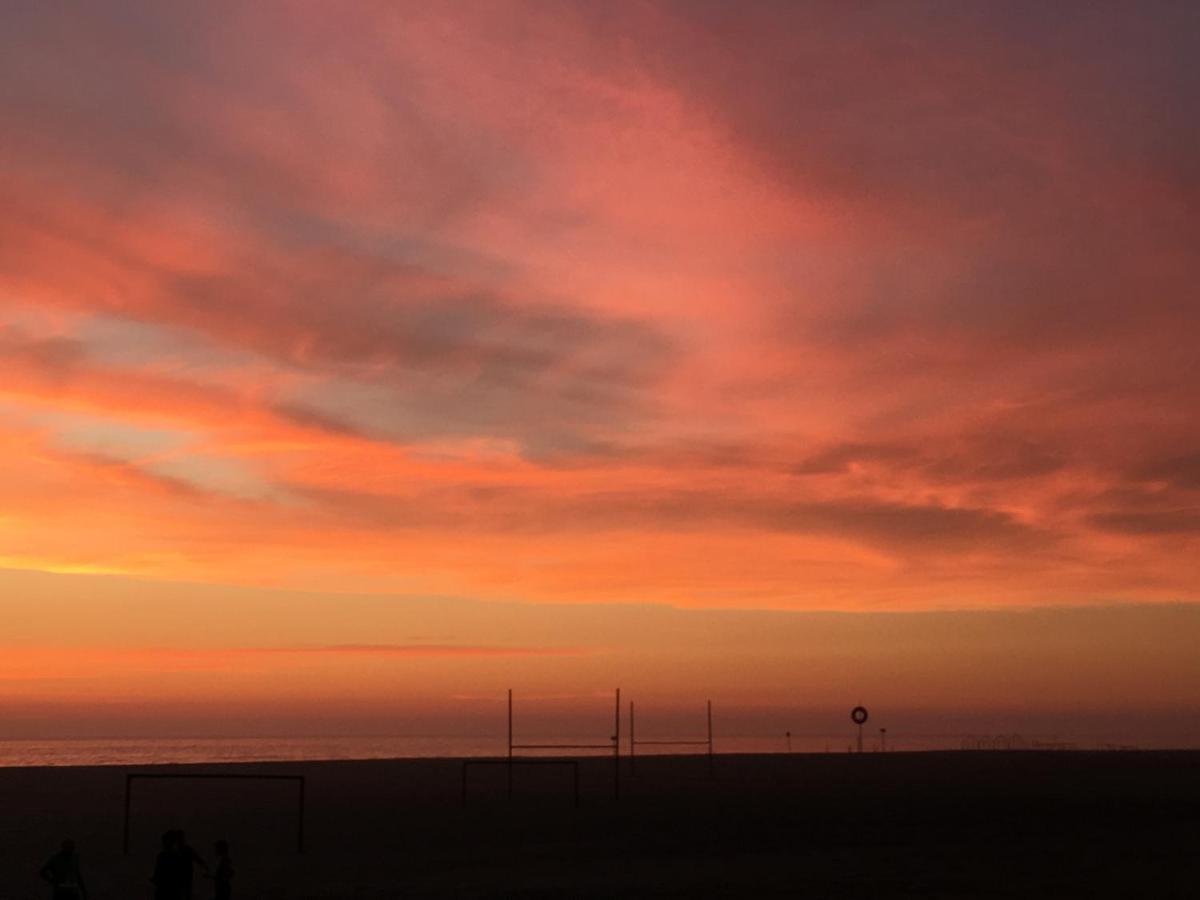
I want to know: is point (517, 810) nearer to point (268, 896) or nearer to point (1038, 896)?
point (268, 896)

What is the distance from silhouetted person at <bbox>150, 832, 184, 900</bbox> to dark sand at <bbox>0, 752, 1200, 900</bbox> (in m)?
4.78

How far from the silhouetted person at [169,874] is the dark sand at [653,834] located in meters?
4.78

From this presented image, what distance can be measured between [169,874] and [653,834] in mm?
17488

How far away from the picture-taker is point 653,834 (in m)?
34.5

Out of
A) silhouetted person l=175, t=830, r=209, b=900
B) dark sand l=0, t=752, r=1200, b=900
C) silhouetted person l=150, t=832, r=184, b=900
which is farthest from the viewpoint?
dark sand l=0, t=752, r=1200, b=900

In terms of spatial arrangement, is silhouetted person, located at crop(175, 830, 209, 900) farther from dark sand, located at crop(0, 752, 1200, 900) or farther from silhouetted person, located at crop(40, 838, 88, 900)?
dark sand, located at crop(0, 752, 1200, 900)

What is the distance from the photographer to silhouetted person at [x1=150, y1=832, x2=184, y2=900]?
62.4ft

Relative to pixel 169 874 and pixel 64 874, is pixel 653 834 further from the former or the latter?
pixel 64 874

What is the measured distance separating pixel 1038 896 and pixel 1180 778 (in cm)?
4267

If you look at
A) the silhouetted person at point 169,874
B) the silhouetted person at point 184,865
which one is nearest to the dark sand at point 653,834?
the silhouetted person at point 184,865

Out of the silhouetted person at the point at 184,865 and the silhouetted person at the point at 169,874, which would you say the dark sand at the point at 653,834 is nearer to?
the silhouetted person at the point at 184,865

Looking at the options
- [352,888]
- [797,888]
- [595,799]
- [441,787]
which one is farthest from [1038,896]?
[441,787]

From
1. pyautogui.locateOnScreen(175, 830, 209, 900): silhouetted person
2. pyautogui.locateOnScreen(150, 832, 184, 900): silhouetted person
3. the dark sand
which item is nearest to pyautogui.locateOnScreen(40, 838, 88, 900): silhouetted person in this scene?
pyautogui.locateOnScreen(150, 832, 184, 900): silhouetted person

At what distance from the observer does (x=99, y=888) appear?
81.4 feet
